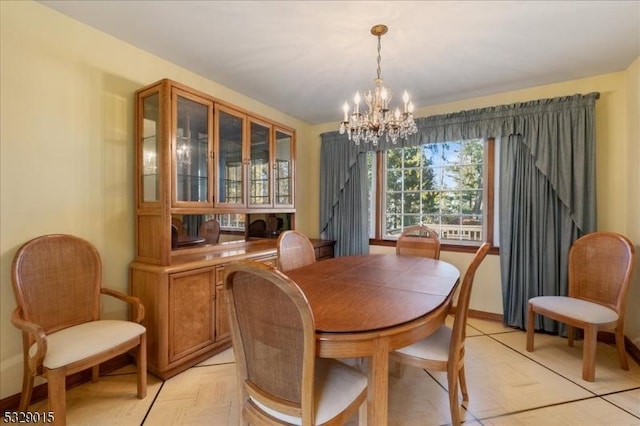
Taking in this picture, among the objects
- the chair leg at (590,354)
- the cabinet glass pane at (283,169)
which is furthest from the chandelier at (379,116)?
the chair leg at (590,354)

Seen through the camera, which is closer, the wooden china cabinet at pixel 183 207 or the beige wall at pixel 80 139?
the beige wall at pixel 80 139

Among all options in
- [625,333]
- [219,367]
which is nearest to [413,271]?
[219,367]

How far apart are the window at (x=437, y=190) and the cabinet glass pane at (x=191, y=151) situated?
2.28 m

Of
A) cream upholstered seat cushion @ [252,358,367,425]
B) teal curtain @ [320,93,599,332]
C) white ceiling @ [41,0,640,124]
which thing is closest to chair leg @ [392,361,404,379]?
cream upholstered seat cushion @ [252,358,367,425]

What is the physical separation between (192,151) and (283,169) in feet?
3.96

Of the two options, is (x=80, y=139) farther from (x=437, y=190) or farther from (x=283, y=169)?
(x=437, y=190)

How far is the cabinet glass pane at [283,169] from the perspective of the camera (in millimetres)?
3373

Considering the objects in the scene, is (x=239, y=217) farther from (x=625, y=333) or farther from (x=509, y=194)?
(x=625, y=333)

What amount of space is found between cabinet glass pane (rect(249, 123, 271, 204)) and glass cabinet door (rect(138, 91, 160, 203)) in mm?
901

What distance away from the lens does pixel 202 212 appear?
2.46m

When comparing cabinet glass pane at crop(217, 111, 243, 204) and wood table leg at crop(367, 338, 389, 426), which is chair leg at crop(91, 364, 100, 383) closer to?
cabinet glass pane at crop(217, 111, 243, 204)

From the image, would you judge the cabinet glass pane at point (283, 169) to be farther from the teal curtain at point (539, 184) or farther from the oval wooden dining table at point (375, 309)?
the teal curtain at point (539, 184)

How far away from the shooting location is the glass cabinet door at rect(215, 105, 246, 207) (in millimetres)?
2623

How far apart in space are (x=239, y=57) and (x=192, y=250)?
174cm
